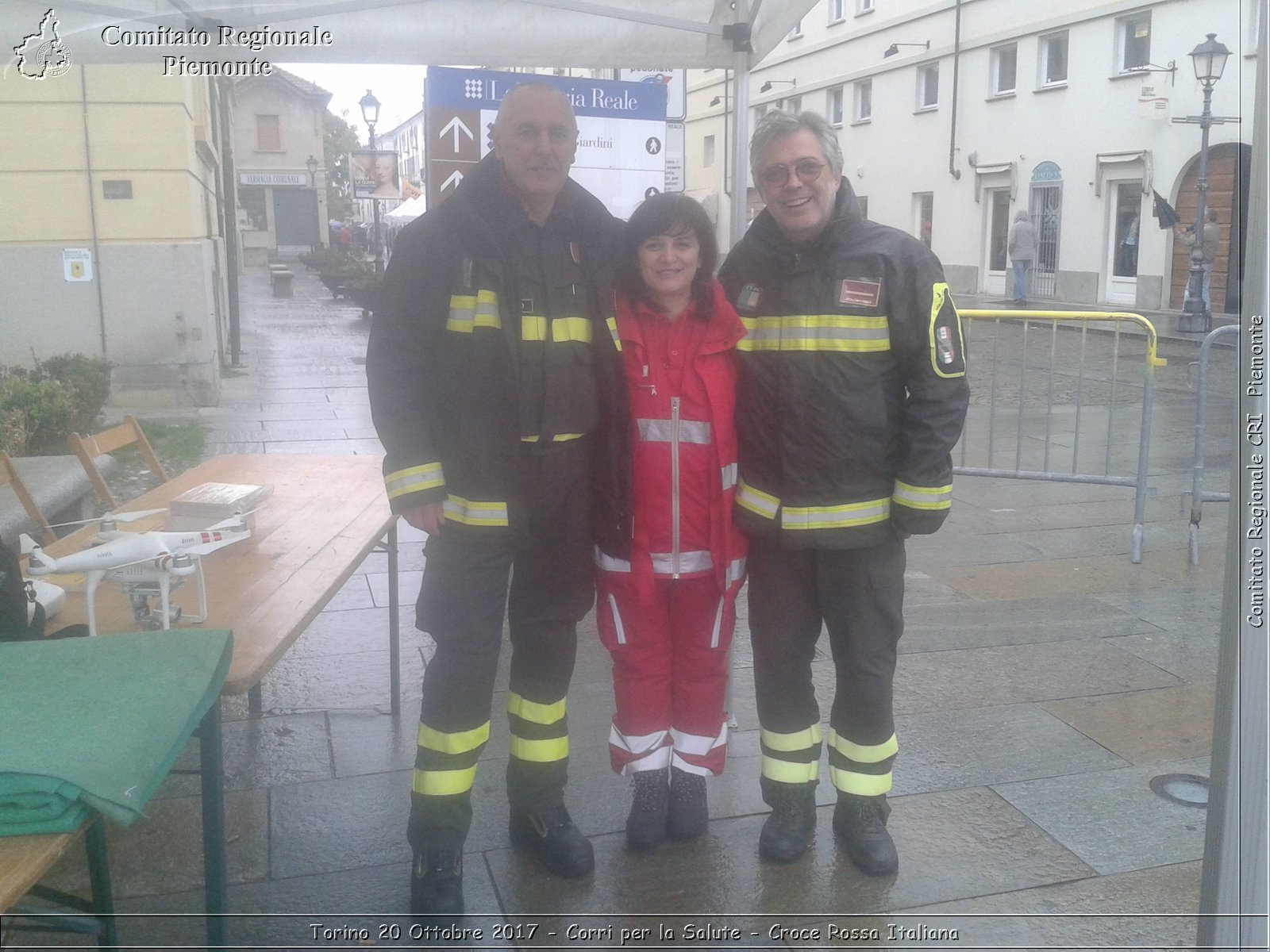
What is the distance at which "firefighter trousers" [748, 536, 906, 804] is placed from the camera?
299 cm

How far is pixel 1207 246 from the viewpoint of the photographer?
62.3 feet

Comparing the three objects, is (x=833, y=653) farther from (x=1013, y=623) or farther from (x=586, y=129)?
(x=586, y=129)

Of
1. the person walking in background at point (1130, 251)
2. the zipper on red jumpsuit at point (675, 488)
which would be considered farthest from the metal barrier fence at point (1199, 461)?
the person walking in background at point (1130, 251)

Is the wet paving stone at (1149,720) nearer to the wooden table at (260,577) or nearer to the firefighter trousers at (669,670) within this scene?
the firefighter trousers at (669,670)

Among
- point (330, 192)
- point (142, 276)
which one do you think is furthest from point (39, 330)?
point (330, 192)

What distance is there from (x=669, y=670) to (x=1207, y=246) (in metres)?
19.0

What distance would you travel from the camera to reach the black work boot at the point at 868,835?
305 cm

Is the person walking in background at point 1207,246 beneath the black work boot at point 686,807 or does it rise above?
above

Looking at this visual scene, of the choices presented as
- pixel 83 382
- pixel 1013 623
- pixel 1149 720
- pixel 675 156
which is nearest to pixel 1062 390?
pixel 675 156

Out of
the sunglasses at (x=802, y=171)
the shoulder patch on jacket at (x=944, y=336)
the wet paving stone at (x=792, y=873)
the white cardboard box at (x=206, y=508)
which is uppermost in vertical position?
the sunglasses at (x=802, y=171)

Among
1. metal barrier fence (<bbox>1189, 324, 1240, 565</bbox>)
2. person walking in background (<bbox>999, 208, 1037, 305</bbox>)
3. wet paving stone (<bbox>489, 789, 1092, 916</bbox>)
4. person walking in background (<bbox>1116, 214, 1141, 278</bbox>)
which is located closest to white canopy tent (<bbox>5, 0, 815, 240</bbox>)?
wet paving stone (<bbox>489, 789, 1092, 916</bbox>)

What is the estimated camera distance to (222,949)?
239 centimetres

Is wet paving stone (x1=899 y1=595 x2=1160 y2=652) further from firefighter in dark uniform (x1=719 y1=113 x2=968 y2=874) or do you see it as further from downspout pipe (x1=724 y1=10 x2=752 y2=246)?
downspout pipe (x1=724 y1=10 x2=752 y2=246)

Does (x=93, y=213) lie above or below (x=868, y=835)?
above
